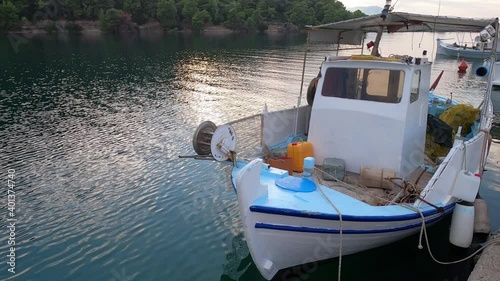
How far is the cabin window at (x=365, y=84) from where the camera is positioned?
8.30 m

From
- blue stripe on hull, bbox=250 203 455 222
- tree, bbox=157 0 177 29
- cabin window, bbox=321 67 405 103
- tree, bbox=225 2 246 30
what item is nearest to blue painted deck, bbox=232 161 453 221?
blue stripe on hull, bbox=250 203 455 222

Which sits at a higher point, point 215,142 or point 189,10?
point 189,10

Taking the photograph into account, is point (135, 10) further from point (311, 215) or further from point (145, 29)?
point (311, 215)

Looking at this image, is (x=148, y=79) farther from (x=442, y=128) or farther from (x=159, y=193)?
(x=442, y=128)

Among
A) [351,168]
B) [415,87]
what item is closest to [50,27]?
[351,168]

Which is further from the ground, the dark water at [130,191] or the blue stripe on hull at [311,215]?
the blue stripe on hull at [311,215]

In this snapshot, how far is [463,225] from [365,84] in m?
3.72

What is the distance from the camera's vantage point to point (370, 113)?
8.22 meters

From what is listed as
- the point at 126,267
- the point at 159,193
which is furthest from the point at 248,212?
the point at 159,193

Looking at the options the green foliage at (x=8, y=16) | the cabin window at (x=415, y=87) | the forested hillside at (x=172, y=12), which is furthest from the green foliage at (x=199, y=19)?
the cabin window at (x=415, y=87)

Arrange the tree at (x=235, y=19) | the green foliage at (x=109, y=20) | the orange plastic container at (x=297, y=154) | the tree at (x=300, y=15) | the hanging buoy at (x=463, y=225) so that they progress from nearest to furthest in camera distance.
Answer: the hanging buoy at (x=463, y=225), the orange plastic container at (x=297, y=154), the green foliage at (x=109, y=20), the tree at (x=235, y=19), the tree at (x=300, y=15)

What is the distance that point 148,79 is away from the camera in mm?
31922

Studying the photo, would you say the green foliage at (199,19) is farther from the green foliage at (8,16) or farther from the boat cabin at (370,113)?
the boat cabin at (370,113)

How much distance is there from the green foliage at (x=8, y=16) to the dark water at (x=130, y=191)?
130ft
